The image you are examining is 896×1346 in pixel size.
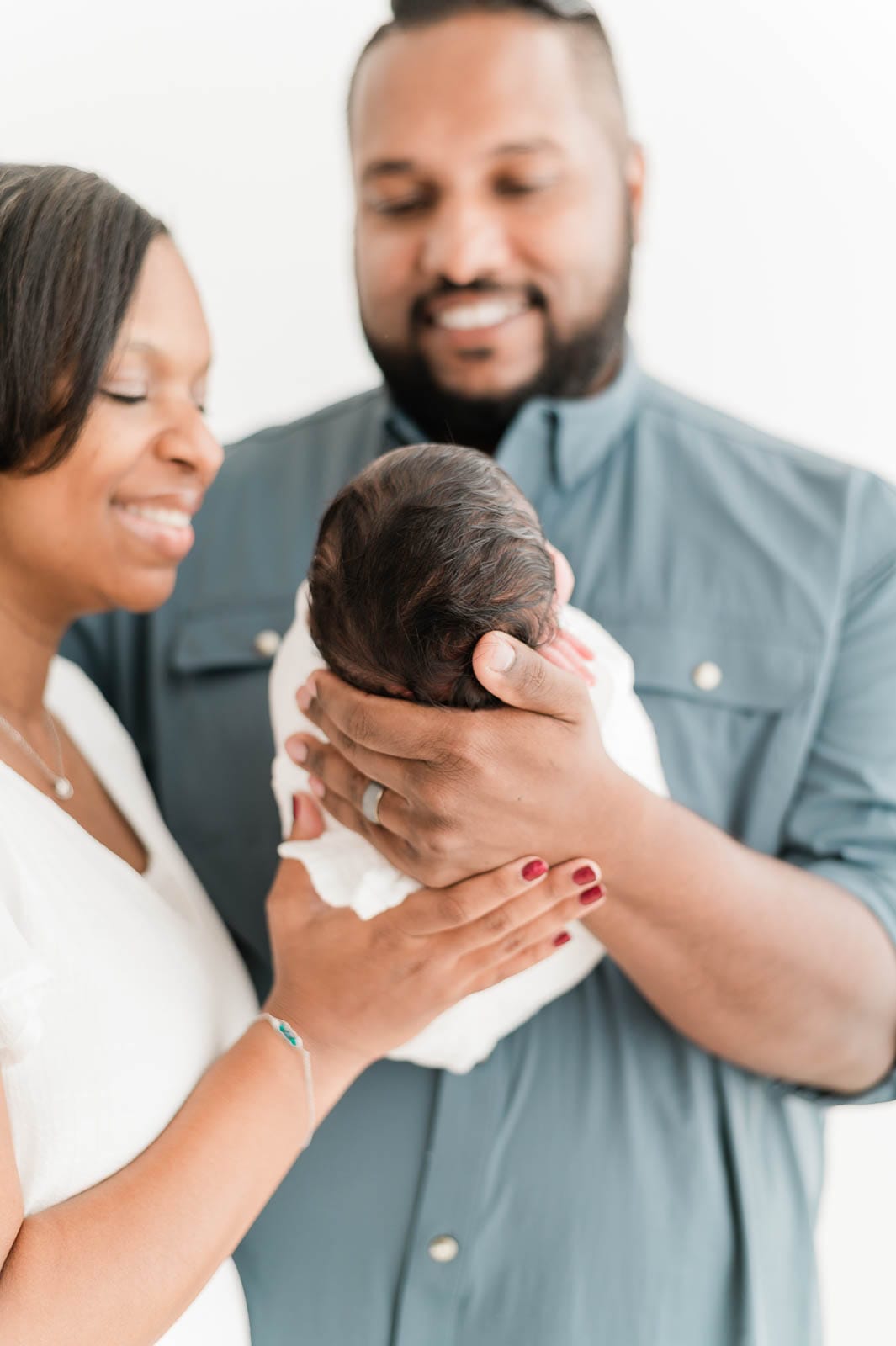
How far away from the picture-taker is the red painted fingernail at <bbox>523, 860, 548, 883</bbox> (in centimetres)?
137


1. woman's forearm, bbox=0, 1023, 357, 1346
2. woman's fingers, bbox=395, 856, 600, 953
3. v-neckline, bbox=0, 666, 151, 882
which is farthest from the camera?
v-neckline, bbox=0, 666, 151, 882

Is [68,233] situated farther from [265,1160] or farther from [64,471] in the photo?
[265,1160]

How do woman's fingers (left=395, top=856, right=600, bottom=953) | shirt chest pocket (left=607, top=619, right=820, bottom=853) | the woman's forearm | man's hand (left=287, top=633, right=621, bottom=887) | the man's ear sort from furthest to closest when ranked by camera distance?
1. the man's ear
2. shirt chest pocket (left=607, top=619, right=820, bottom=853)
3. woman's fingers (left=395, top=856, right=600, bottom=953)
4. man's hand (left=287, top=633, right=621, bottom=887)
5. the woman's forearm

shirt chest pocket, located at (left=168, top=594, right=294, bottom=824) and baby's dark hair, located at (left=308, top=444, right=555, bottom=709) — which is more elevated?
baby's dark hair, located at (left=308, top=444, right=555, bottom=709)

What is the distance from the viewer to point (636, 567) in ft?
6.04

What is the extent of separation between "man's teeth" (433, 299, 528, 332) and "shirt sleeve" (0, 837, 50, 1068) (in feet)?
3.56

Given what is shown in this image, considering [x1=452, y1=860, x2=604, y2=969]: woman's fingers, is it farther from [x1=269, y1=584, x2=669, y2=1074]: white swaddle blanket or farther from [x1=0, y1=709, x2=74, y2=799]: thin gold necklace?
[x1=0, y1=709, x2=74, y2=799]: thin gold necklace

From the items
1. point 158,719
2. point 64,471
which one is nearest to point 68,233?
point 64,471

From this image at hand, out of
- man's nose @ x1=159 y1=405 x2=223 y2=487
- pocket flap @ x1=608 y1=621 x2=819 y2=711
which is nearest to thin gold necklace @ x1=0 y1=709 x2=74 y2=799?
man's nose @ x1=159 y1=405 x2=223 y2=487

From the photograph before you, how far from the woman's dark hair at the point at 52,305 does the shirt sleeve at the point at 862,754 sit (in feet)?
3.38

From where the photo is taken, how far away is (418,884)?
4.78ft

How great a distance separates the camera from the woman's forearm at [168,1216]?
3.70ft

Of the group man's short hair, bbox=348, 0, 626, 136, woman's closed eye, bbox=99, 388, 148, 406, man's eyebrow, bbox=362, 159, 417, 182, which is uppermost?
man's short hair, bbox=348, 0, 626, 136

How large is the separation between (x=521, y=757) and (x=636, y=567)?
0.63 m
